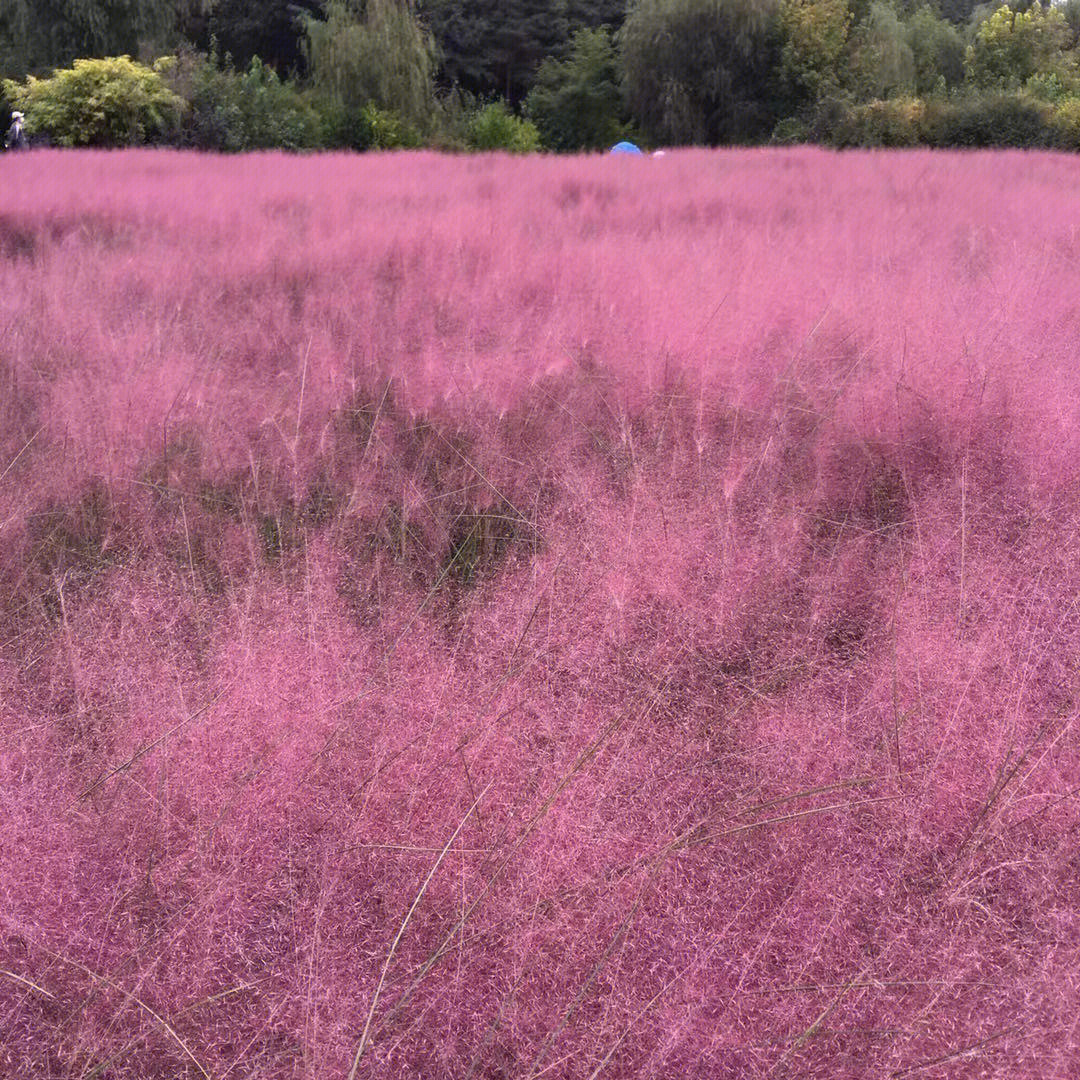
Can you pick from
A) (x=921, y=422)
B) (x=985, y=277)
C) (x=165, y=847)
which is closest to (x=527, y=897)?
(x=165, y=847)

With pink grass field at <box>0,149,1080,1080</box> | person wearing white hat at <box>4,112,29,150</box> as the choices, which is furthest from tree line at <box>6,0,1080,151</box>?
pink grass field at <box>0,149,1080,1080</box>

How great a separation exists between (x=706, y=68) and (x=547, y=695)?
19.1 m

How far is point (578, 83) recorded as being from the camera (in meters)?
20.5

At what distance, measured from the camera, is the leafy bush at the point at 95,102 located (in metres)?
11.3

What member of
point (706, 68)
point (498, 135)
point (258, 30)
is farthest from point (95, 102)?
point (258, 30)

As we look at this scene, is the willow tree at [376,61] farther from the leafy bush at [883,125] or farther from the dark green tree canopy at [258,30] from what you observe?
the dark green tree canopy at [258,30]

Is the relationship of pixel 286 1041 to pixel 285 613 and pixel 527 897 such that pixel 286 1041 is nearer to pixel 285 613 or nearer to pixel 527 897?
pixel 527 897

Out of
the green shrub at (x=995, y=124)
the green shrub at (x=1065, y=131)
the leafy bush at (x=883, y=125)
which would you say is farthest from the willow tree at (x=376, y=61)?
the green shrub at (x=1065, y=131)

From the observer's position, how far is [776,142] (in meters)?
16.2

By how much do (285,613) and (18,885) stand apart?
2.08 feet

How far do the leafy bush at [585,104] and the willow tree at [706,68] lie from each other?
2.27m

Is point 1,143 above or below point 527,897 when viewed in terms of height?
above

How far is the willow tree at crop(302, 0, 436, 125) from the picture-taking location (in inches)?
609

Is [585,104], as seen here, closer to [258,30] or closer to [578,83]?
[578,83]
